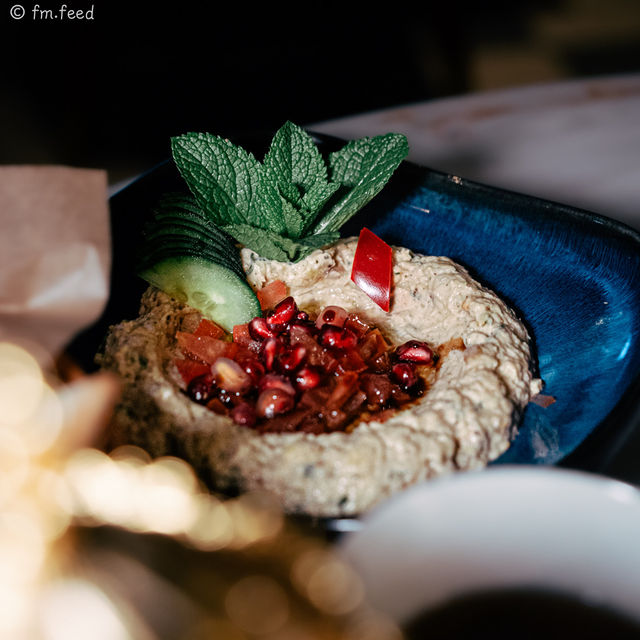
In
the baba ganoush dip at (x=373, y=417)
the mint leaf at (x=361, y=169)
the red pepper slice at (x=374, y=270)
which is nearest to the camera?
the baba ganoush dip at (x=373, y=417)

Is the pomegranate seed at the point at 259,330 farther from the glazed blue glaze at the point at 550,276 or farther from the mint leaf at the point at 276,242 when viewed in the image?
the glazed blue glaze at the point at 550,276

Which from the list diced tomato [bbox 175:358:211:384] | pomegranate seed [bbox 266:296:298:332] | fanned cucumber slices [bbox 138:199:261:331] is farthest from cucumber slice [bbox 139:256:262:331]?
diced tomato [bbox 175:358:211:384]

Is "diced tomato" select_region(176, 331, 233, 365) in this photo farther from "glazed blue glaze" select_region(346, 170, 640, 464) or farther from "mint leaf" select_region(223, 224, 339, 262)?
"glazed blue glaze" select_region(346, 170, 640, 464)

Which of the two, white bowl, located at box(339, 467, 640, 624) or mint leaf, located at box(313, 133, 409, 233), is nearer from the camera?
white bowl, located at box(339, 467, 640, 624)

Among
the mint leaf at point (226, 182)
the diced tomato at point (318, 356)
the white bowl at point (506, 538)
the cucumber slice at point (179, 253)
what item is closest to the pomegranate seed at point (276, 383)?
the diced tomato at point (318, 356)

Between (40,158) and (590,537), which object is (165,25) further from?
(590,537)

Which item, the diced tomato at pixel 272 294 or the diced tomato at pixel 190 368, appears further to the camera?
the diced tomato at pixel 272 294
